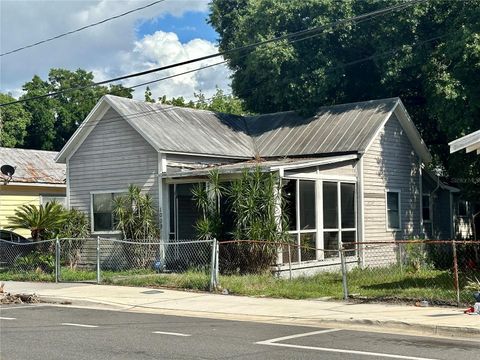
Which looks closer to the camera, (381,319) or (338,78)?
(381,319)

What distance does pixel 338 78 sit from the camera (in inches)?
1142

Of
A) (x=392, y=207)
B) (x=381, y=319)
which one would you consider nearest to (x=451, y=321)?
(x=381, y=319)

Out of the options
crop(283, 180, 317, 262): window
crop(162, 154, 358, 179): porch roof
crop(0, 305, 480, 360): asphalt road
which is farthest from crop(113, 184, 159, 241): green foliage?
crop(0, 305, 480, 360): asphalt road

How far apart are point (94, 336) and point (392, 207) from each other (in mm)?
16618

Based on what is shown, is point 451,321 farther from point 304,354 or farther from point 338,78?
point 338,78

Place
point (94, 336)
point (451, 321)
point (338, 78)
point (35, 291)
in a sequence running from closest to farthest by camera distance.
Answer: point (94, 336) < point (451, 321) < point (35, 291) < point (338, 78)

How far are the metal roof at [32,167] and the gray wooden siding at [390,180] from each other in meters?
13.5

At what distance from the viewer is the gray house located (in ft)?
71.1

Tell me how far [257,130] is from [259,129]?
0.29 feet

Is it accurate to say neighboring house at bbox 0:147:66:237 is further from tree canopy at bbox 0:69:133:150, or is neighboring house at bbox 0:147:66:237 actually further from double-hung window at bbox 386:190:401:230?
tree canopy at bbox 0:69:133:150

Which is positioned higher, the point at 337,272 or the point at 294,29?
the point at 294,29

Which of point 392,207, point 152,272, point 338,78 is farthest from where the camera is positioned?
point 338,78

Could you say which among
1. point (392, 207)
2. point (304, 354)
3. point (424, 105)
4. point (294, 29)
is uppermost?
point (294, 29)

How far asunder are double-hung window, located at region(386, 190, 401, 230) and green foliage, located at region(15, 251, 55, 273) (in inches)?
452
